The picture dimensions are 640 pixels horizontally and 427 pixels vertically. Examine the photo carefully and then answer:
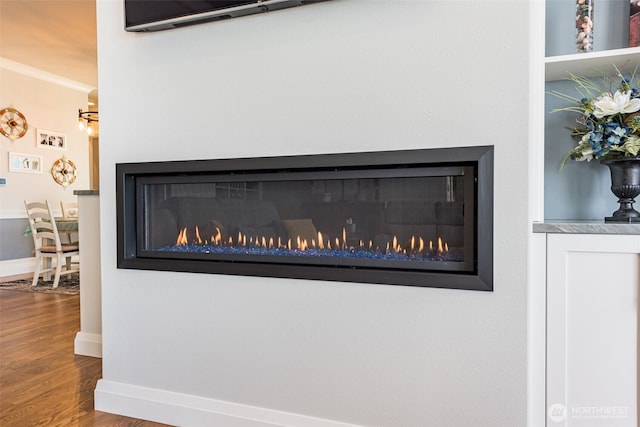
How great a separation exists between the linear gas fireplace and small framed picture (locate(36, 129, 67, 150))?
16.1ft

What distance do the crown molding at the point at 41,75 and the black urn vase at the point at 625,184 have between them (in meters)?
6.36

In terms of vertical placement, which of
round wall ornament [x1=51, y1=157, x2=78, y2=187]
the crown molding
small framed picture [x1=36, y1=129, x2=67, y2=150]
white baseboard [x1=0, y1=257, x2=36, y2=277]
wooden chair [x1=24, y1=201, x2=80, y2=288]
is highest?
the crown molding

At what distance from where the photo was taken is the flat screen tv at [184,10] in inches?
A: 64.1

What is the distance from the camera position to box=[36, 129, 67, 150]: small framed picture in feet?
19.2

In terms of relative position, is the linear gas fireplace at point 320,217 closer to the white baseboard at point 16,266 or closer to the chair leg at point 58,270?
the chair leg at point 58,270

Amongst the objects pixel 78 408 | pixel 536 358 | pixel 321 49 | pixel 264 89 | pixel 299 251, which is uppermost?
pixel 321 49

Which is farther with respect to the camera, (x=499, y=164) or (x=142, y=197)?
(x=142, y=197)

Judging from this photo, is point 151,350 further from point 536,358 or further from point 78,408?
point 536,358

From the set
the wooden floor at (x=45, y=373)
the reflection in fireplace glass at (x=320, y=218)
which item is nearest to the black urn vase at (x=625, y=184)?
the reflection in fireplace glass at (x=320, y=218)

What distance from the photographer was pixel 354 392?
160cm

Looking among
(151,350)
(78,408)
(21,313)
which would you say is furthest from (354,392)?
(21,313)

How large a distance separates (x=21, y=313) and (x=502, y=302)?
3.83 meters
